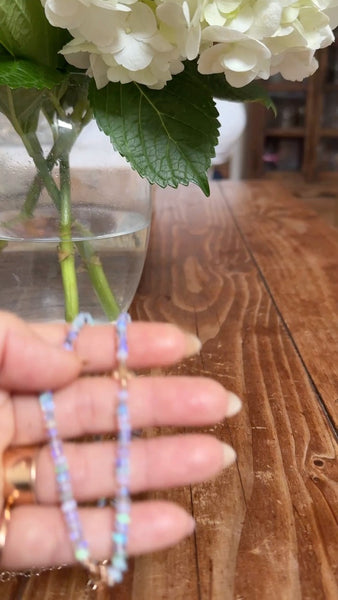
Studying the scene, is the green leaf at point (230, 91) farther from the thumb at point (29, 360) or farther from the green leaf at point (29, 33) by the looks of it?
the thumb at point (29, 360)

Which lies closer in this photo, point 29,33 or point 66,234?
point 29,33

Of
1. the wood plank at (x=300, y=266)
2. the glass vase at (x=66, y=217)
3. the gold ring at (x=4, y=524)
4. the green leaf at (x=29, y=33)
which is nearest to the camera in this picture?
the gold ring at (x=4, y=524)

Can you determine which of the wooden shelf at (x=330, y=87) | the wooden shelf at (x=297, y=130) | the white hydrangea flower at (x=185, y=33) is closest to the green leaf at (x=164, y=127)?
the white hydrangea flower at (x=185, y=33)

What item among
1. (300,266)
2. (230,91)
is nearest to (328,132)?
(300,266)

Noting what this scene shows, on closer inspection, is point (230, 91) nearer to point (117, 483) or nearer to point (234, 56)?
point (234, 56)

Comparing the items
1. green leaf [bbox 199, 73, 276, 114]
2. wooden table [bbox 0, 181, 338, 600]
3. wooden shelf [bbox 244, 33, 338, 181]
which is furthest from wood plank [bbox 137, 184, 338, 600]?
wooden shelf [bbox 244, 33, 338, 181]

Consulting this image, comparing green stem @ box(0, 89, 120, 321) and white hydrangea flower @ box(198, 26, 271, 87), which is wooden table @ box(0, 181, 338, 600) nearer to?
green stem @ box(0, 89, 120, 321)
